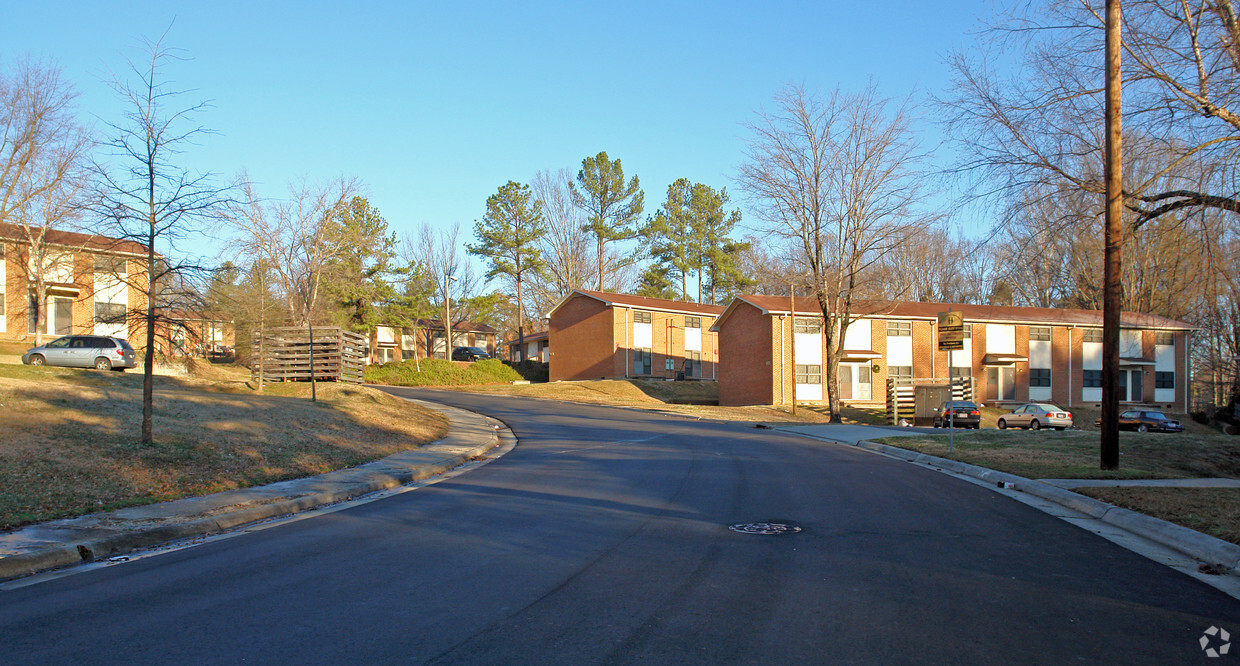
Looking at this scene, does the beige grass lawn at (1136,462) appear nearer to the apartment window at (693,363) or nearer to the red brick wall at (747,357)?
the red brick wall at (747,357)

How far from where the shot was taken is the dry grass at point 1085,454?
43.7 ft

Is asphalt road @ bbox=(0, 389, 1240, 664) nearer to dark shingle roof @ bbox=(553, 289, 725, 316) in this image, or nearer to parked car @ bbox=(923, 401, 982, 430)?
parked car @ bbox=(923, 401, 982, 430)

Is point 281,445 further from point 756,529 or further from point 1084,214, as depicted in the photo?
point 1084,214

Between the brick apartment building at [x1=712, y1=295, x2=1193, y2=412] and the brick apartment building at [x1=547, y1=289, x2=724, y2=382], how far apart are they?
5.57m

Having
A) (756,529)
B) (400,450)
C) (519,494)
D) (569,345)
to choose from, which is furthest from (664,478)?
(569,345)

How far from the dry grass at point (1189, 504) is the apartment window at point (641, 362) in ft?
145

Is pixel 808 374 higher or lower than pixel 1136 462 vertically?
higher

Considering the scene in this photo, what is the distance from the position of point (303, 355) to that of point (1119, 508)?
2537 cm

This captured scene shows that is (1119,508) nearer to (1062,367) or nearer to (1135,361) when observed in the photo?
(1062,367)

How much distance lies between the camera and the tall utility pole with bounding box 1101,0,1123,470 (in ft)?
41.1

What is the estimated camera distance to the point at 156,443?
493 inches

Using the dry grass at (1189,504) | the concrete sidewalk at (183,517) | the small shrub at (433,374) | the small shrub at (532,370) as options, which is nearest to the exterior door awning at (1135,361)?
the small shrub at (532,370)

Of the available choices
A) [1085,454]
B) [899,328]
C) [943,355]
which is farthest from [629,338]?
[1085,454]

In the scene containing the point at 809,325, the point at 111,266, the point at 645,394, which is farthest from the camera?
the point at 645,394
